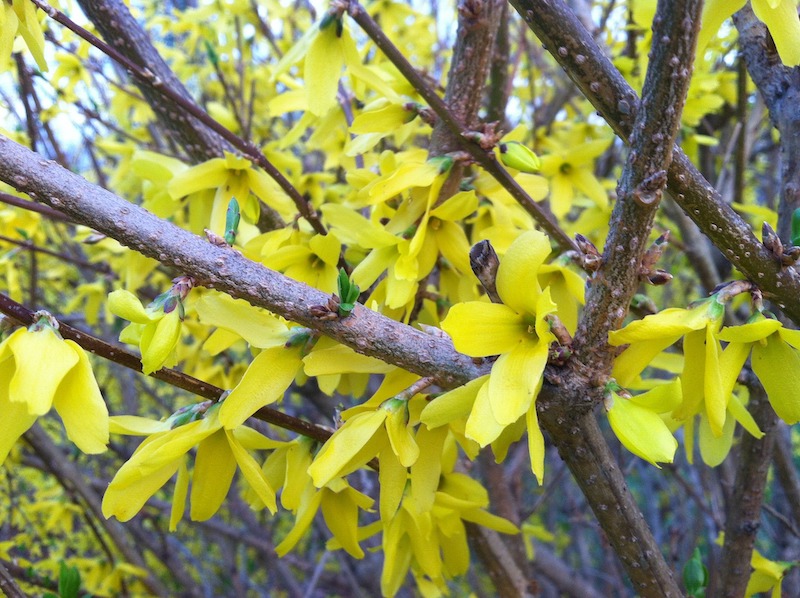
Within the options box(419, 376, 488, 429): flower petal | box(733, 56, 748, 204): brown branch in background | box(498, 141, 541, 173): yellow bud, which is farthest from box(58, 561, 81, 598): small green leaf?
box(733, 56, 748, 204): brown branch in background

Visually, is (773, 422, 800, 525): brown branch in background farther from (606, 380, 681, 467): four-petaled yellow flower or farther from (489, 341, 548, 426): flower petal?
(489, 341, 548, 426): flower petal

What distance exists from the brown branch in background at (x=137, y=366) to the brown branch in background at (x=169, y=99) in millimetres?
443

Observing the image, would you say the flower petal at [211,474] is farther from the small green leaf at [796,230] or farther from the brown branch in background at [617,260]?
the small green leaf at [796,230]

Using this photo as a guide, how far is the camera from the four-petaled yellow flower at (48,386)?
2.03ft

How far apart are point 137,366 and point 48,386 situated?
5.1 inches

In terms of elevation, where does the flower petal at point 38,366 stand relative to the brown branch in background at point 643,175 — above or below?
below

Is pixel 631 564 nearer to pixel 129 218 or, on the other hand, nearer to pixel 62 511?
pixel 129 218

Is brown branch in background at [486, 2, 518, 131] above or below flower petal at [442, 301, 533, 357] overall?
above

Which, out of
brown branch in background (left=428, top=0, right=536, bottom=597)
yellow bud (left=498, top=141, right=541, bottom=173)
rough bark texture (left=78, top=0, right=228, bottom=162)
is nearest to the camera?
yellow bud (left=498, top=141, right=541, bottom=173)

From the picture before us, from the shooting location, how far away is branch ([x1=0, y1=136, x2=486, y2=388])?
0.67 meters

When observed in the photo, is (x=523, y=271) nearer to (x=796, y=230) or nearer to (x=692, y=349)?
(x=692, y=349)

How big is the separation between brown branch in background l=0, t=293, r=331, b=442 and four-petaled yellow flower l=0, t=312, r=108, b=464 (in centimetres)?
3

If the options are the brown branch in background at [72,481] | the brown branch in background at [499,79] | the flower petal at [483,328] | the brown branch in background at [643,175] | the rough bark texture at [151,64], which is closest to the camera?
the brown branch in background at [643,175]

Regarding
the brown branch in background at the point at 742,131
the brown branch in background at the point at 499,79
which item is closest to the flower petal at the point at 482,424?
the brown branch in background at the point at 499,79
